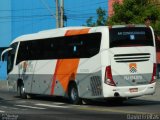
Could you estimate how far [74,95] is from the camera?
23.9 metres

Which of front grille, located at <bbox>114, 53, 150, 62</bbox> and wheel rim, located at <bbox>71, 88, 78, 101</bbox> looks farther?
wheel rim, located at <bbox>71, 88, 78, 101</bbox>

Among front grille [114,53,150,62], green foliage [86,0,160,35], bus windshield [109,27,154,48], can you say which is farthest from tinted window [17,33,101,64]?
green foliage [86,0,160,35]

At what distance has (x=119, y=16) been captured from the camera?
38.7 m

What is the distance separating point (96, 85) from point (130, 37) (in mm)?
2354

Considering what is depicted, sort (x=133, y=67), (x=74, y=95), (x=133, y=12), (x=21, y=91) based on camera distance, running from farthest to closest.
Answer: (x=133, y=12) → (x=21, y=91) → (x=74, y=95) → (x=133, y=67)

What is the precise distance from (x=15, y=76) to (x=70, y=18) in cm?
2710

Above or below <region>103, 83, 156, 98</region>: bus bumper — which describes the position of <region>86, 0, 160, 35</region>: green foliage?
above

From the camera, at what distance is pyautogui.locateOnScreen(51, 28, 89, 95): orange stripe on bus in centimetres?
2362

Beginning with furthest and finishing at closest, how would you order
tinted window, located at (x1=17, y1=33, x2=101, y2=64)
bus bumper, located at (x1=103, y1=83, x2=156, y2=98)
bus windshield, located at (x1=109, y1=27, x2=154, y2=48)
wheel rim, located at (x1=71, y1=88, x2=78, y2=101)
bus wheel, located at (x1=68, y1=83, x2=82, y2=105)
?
1. wheel rim, located at (x1=71, y1=88, x2=78, y2=101)
2. bus wheel, located at (x1=68, y1=83, x2=82, y2=105)
3. tinted window, located at (x1=17, y1=33, x2=101, y2=64)
4. bus windshield, located at (x1=109, y1=27, x2=154, y2=48)
5. bus bumper, located at (x1=103, y1=83, x2=156, y2=98)

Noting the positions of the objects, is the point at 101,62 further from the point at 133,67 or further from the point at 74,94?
the point at 74,94

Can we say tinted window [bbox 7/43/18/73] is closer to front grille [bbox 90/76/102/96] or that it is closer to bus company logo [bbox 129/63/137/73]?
front grille [bbox 90/76/102/96]

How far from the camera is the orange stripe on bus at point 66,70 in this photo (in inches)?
930

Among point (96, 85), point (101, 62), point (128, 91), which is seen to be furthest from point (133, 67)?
point (96, 85)

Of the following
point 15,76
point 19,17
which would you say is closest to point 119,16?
point 15,76
